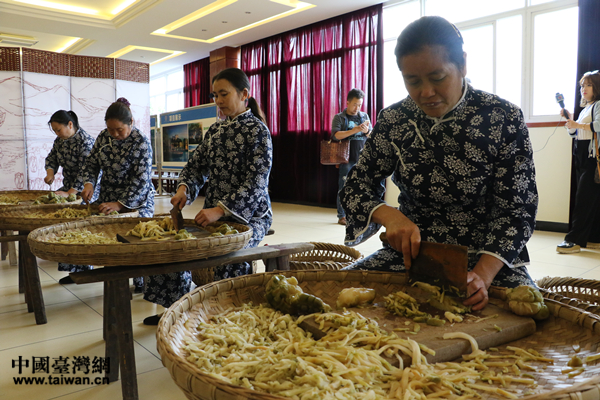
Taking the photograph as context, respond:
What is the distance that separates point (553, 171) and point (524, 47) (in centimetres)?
151

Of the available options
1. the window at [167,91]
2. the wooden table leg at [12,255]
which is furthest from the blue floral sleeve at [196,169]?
the window at [167,91]

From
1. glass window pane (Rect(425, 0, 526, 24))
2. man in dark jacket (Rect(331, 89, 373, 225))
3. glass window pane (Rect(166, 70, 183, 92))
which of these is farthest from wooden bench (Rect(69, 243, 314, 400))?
glass window pane (Rect(166, 70, 183, 92))

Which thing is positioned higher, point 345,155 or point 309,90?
point 309,90

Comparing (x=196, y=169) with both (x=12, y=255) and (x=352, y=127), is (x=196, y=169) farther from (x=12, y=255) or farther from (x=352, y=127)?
(x=352, y=127)

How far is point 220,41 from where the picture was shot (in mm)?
9328

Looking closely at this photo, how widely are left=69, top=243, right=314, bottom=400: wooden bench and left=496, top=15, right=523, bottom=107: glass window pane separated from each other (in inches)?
190

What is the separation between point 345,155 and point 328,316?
529cm


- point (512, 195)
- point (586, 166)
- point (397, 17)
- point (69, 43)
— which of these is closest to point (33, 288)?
point (512, 195)

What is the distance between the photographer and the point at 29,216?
2508mm

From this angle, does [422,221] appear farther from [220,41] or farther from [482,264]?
[220,41]

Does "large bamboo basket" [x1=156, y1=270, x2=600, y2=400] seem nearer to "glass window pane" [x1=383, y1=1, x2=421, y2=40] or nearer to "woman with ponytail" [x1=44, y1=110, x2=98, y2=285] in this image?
"woman with ponytail" [x1=44, y1=110, x2=98, y2=285]

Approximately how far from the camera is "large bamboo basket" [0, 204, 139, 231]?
2.11 m

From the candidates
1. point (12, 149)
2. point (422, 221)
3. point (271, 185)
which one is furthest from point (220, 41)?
point (422, 221)

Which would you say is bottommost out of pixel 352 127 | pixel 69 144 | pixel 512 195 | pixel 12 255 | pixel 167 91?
pixel 12 255
